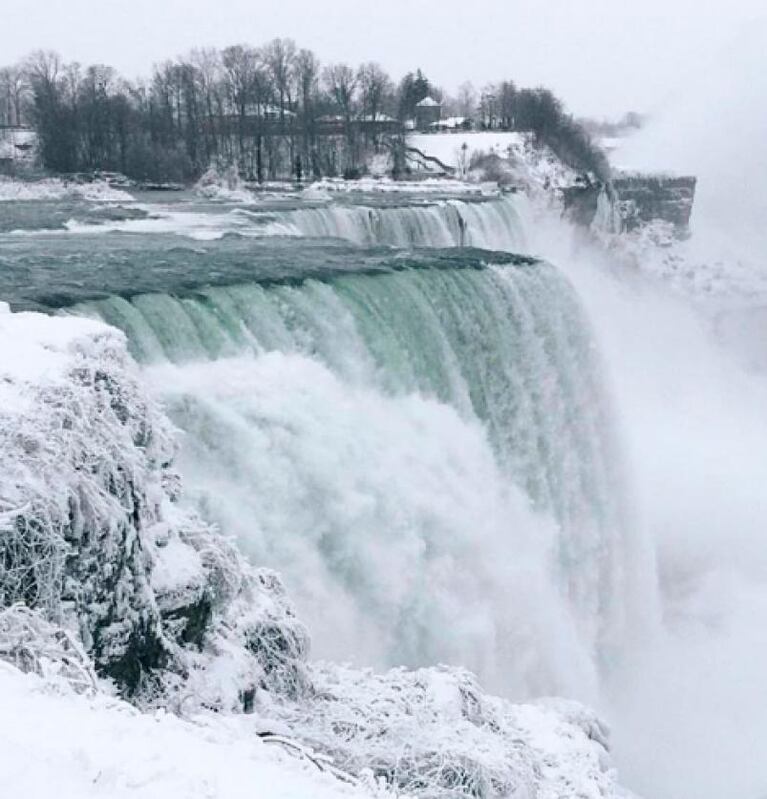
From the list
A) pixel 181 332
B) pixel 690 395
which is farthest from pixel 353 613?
pixel 690 395

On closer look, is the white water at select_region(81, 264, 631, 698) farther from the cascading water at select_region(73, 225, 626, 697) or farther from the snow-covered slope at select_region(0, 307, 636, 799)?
the snow-covered slope at select_region(0, 307, 636, 799)

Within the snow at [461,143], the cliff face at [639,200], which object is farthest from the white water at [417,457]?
the snow at [461,143]

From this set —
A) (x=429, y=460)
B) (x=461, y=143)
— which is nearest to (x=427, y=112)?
(x=461, y=143)

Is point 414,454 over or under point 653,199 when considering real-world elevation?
over

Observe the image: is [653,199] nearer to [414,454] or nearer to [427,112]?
[427,112]

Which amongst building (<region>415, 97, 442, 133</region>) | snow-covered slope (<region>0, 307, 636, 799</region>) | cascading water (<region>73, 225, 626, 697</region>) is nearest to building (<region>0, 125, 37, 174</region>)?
building (<region>415, 97, 442, 133</region>)

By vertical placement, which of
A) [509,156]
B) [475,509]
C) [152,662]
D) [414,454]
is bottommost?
[475,509]

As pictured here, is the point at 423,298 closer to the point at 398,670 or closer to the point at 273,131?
the point at 398,670

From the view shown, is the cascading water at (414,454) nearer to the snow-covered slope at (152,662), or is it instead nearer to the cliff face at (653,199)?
the snow-covered slope at (152,662)
